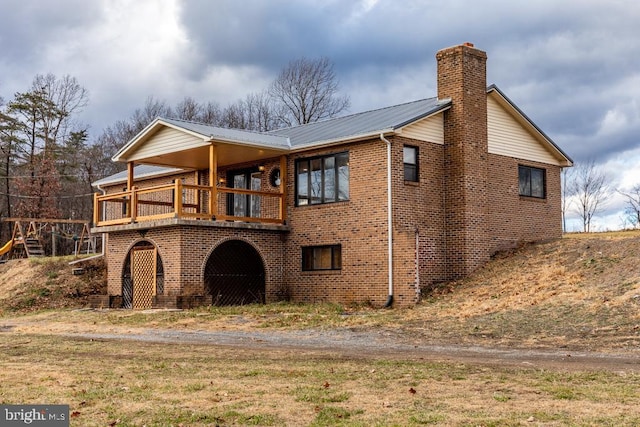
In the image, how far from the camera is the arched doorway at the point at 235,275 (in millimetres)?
25266

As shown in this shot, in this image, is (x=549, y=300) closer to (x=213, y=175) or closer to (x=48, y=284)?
(x=213, y=175)

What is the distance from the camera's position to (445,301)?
20891mm

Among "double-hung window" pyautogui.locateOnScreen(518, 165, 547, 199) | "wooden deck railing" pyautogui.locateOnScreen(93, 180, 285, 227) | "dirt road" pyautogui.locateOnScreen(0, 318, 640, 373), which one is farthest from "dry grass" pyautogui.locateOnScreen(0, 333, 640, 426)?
"double-hung window" pyautogui.locateOnScreen(518, 165, 547, 199)

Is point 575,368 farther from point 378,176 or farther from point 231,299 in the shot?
point 231,299

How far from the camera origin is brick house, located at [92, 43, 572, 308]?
22.8 m

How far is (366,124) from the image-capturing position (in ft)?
80.2

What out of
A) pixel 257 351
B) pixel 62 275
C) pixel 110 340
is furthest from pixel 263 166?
pixel 257 351

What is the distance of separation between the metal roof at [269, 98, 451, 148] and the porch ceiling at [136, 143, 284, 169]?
1.16 m

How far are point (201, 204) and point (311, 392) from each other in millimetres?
20369

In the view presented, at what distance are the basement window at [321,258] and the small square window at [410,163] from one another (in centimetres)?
295

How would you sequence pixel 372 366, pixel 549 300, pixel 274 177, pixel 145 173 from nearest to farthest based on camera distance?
pixel 372 366 < pixel 549 300 < pixel 274 177 < pixel 145 173

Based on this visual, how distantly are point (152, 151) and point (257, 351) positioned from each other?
1363 centimetres

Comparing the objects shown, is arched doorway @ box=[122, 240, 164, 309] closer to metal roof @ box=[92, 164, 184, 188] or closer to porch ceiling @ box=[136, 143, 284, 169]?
porch ceiling @ box=[136, 143, 284, 169]

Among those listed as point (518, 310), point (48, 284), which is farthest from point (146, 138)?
point (518, 310)
